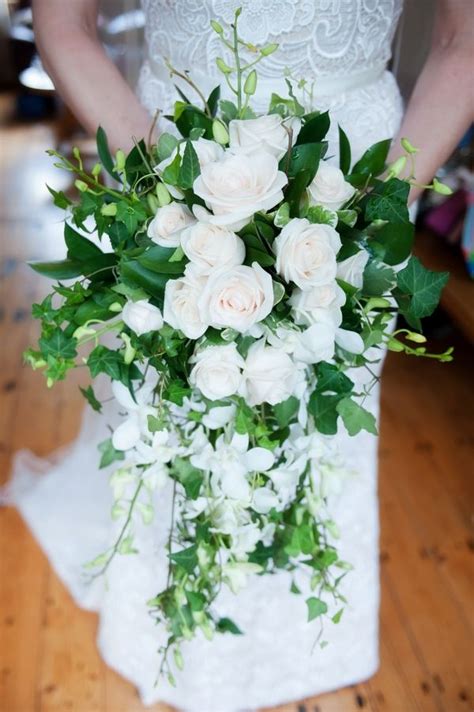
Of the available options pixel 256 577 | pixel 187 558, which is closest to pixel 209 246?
pixel 187 558

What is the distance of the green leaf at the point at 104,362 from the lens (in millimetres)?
747

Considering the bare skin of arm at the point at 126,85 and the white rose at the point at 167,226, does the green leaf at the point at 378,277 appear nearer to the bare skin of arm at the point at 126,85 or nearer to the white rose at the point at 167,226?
the white rose at the point at 167,226

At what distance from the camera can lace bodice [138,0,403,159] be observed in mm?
874

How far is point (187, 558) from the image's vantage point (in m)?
0.84

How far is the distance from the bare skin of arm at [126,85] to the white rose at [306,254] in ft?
1.25

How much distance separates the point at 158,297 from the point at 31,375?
1599mm

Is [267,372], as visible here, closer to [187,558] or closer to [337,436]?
[187,558]

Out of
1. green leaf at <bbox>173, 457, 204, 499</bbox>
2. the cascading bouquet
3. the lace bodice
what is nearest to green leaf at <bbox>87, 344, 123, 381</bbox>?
the cascading bouquet

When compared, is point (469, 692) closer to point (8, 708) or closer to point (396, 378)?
point (8, 708)

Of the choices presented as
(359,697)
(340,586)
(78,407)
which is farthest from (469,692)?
(78,407)

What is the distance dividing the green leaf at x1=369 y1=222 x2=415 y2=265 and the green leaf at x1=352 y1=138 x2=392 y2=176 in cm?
7

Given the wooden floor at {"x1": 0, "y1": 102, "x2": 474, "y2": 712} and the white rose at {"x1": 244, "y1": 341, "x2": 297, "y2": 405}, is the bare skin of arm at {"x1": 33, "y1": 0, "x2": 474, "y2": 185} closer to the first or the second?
the white rose at {"x1": 244, "y1": 341, "x2": 297, "y2": 405}

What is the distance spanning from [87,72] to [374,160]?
42 centimetres

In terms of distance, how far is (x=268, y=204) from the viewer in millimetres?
608
